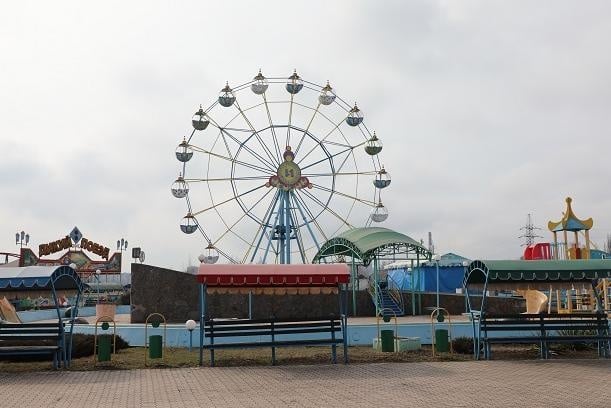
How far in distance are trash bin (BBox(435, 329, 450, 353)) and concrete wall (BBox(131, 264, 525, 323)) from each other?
970 centimetres

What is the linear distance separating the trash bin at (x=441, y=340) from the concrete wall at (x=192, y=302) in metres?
9.70

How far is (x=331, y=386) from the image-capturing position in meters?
11.4

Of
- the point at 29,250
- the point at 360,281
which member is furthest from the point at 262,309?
the point at 29,250

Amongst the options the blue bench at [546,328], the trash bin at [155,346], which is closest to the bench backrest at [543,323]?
the blue bench at [546,328]

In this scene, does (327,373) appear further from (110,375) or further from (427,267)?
(427,267)

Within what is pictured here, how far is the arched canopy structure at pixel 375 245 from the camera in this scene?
92.2ft

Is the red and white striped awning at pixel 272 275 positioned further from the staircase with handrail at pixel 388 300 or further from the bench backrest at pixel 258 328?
the staircase with handrail at pixel 388 300

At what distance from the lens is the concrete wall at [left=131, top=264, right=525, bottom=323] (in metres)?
25.9

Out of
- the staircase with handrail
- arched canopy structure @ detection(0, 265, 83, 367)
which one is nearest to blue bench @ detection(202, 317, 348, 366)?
arched canopy structure @ detection(0, 265, 83, 367)

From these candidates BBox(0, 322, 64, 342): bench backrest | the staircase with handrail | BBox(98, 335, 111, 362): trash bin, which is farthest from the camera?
the staircase with handrail

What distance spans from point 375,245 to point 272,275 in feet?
42.9

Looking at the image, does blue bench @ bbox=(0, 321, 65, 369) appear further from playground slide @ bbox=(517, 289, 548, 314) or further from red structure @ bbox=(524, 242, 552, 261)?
red structure @ bbox=(524, 242, 552, 261)

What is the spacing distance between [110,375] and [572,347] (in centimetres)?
1148

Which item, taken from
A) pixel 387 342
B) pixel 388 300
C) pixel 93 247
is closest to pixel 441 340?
pixel 387 342
